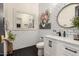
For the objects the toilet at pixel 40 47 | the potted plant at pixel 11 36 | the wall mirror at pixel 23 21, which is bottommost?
the toilet at pixel 40 47

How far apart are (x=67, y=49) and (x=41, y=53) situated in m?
0.42

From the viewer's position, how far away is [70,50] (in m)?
1.49

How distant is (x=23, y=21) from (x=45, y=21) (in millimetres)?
368

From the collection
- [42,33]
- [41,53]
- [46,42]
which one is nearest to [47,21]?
[42,33]

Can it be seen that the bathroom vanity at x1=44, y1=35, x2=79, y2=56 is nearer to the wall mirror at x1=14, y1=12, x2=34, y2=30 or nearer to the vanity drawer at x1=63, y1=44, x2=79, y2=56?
the vanity drawer at x1=63, y1=44, x2=79, y2=56

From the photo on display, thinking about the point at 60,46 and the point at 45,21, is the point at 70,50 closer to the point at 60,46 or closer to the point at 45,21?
the point at 60,46

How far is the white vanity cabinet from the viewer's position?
68.1 inches

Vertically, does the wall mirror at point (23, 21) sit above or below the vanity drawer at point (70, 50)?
above

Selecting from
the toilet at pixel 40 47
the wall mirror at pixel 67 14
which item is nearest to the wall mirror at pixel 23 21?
the toilet at pixel 40 47

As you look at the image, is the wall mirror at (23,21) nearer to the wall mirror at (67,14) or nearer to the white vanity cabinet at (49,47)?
the white vanity cabinet at (49,47)

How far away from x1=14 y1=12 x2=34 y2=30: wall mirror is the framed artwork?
6.0 inches

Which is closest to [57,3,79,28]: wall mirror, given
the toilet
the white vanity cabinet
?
the white vanity cabinet

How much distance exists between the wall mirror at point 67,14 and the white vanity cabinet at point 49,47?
38cm

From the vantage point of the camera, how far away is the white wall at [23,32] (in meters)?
1.67
